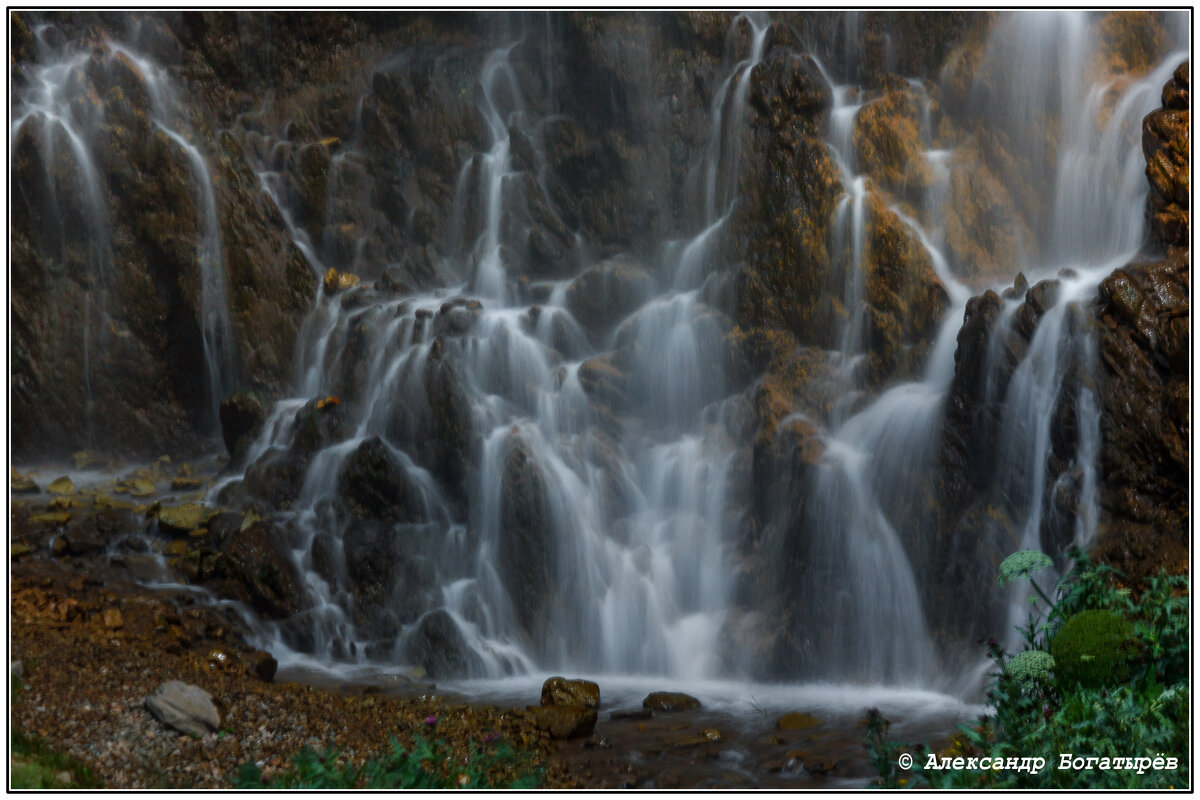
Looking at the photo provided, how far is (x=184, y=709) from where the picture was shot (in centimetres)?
745

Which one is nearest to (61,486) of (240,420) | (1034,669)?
(240,420)

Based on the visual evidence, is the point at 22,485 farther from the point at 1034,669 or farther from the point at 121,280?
the point at 1034,669

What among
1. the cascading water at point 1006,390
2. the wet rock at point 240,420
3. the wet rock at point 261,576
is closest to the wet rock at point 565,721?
the cascading water at point 1006,390

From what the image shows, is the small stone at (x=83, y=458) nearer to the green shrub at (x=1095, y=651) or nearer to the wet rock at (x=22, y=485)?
the wet rock at (x=22, y=485)

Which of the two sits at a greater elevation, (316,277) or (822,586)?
(316,277)

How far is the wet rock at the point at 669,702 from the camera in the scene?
9.96 meters

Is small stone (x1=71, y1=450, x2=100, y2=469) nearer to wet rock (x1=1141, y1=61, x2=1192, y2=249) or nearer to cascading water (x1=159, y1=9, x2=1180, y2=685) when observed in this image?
cascading water (x1=159, y1=9, x2=1180, y2=685)

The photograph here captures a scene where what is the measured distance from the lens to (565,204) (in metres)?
17.6

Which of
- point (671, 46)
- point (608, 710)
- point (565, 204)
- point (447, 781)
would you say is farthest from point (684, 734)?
point (671, 46)

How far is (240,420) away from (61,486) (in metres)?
2.95

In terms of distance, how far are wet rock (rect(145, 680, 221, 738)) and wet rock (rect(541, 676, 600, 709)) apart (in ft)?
11.0

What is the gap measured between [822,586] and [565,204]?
30.1 feet

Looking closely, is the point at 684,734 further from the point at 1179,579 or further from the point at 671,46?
the point at 671,46

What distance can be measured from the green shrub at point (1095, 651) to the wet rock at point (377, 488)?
8.64 meters
